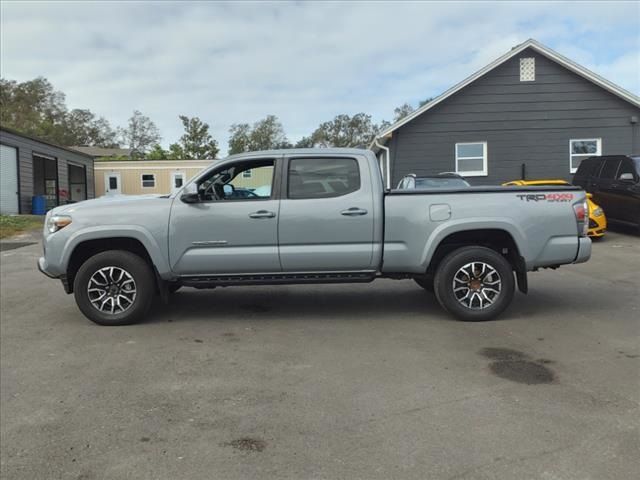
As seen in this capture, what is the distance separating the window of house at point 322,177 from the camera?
6066 millimetres

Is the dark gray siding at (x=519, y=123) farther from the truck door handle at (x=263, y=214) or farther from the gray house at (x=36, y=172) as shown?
the gray house at (x=36, y=172)

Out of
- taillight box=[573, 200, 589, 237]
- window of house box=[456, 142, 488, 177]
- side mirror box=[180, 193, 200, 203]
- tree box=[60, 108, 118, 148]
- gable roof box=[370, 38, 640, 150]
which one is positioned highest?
tree box=[60, 108, 118, 148]

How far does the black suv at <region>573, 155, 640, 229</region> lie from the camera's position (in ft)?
40.3

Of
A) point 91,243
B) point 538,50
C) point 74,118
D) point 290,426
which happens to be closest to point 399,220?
Answer: point 290,426

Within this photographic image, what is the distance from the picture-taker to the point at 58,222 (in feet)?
19.6

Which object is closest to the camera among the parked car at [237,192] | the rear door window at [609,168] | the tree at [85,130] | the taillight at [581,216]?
the taillight at [581,216]

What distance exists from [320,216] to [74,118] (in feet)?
258

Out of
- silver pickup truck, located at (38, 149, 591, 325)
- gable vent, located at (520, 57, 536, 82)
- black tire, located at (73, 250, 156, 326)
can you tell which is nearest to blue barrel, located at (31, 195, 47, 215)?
gable vent, located at (520, 57, 536, 82)

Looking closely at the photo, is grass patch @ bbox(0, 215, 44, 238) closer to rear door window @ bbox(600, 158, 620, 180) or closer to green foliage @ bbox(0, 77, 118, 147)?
rear door window @ bbox(600, 158, 620, 180)

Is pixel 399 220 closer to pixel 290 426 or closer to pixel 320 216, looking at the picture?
pixel 320 216

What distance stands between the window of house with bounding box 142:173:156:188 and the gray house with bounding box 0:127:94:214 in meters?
3.25

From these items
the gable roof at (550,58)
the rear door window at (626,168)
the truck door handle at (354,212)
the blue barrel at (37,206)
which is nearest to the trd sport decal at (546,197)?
the truck door handle at (354,212)

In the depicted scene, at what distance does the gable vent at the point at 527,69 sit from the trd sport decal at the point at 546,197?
47.3 feet

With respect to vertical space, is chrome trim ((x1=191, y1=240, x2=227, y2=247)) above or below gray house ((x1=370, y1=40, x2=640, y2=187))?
below
